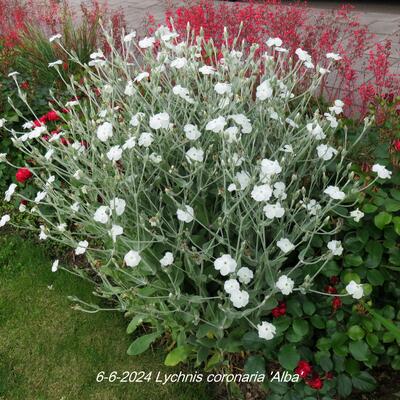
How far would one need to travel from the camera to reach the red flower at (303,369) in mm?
2168

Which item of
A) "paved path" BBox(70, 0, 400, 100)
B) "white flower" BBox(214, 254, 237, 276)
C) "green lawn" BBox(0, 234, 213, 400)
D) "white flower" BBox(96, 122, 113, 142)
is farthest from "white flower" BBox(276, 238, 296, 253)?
"paved path" BBox(70, 0, 400, 100)

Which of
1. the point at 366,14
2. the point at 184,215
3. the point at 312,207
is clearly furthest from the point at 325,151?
the point at 366,14

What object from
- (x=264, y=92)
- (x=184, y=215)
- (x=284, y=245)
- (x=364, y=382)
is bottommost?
(x=364, y=382)

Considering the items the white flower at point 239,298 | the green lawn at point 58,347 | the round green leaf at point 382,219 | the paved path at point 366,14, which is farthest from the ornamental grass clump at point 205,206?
the paved path at point 366,14

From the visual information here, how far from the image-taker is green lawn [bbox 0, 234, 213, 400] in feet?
8.54

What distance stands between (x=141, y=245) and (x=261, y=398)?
0.95 metres

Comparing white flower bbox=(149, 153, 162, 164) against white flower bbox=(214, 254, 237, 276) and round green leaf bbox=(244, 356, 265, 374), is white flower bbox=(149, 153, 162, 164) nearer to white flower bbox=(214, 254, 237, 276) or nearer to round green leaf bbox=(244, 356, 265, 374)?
white flower bbox=(214, 254, 237, 276)

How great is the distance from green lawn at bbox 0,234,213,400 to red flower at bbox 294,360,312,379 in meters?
0.56

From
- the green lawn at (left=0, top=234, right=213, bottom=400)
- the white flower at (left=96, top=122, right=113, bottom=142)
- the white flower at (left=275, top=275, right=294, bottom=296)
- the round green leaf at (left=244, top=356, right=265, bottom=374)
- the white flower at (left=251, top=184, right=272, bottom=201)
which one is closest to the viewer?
the white flower at (left=251, top=184, right=272, bottom=201)

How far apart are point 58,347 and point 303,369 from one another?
4.62ft

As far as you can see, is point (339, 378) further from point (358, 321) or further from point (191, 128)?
point (191, 128)

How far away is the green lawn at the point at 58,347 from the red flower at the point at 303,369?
562 mm

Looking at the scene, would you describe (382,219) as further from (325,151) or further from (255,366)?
(255,366)

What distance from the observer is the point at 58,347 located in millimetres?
2854
